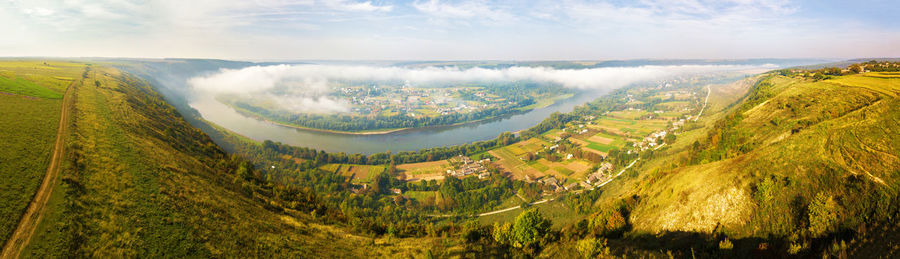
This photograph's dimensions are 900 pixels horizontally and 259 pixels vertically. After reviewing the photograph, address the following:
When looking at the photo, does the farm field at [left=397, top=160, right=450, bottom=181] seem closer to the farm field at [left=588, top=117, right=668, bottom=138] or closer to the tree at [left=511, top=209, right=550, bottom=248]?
the tree at [left=511, top=209, right=550, bottom=248]

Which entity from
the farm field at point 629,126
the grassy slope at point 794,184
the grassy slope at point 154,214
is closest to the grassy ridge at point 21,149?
the grassy slope at point 154,214

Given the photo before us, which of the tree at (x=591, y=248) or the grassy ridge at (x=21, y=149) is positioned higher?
the grassy ridge at (x=21, y=149)

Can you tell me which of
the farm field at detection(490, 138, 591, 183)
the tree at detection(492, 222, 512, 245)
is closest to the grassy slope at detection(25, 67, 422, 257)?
the tree at detection(492, 222, 512, 245)

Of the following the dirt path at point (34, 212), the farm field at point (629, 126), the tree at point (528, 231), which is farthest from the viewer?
the farm field at point (629, 126)

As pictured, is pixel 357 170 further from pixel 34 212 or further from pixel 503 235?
pixel 34 212

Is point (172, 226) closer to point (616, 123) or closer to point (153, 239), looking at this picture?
point (153, 239)

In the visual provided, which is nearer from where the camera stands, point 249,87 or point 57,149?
point 57,149

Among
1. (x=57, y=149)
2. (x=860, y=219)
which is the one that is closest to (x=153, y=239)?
(x=57, y=149)

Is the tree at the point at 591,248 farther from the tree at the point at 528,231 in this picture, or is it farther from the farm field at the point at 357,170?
the farm field at the point at 357,170
